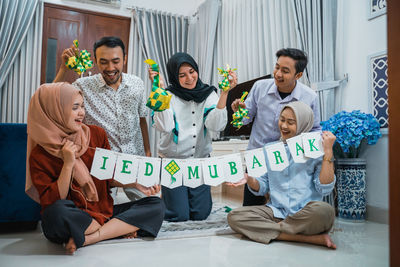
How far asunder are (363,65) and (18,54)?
15.5 ft

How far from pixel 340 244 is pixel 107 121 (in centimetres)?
185

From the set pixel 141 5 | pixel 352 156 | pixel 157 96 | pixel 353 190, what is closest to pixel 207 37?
pixel 141 5

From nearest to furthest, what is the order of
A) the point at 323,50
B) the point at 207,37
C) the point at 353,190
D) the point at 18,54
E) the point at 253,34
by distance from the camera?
1. the point at 353,190
2. the point at 323,50
3. the point at 253,34
4. the point at 18,54
5. the point at 207,37

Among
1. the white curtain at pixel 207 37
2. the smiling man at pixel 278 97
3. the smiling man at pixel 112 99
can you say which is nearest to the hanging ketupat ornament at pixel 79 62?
the smiling man at pixel 112 99

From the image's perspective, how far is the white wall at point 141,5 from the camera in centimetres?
529

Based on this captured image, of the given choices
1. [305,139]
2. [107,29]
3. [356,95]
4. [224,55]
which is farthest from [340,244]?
[107,29]

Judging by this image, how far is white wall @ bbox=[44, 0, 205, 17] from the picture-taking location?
5.29 meters

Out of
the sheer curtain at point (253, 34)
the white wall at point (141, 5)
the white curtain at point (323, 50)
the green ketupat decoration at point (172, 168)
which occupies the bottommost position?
the green ketupat decoration at point (172, 168)

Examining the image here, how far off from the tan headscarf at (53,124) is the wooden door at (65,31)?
3.41 m

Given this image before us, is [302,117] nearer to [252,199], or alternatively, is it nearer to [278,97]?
[278,97]

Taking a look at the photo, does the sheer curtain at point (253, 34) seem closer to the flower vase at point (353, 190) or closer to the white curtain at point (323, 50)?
the white curtain at point (323, 50)

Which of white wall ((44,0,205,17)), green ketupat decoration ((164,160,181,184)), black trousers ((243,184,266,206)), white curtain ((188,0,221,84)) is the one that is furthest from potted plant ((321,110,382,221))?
white wall ((44,0,205,17))

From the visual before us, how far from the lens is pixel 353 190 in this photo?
269 cm

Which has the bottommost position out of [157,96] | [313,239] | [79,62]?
[313,239]
